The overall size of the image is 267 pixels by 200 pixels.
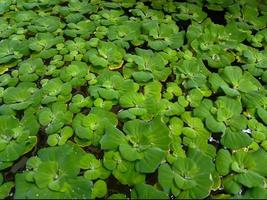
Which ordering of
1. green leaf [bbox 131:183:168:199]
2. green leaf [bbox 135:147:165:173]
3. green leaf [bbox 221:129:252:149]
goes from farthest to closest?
green leaf [bbox 221:129:252:149]
green leaf [bbox 135:147:165:173]
green leaf [bbox 131:183:168:199]

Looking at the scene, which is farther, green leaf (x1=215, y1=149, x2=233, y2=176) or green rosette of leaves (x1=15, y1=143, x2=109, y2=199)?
green leaf (x1=215, y1=149, x2=233, y2=176)

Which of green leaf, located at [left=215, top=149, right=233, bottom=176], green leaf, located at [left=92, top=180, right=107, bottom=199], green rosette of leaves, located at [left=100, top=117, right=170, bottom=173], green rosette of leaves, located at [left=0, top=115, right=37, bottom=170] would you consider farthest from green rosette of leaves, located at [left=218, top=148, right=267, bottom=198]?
green rosette of leaves, located at [left=0, top=115, right=37, bottom=170]

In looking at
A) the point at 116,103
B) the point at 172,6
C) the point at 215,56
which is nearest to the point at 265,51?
the point at 215,56

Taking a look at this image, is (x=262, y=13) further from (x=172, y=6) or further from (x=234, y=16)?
(x=172, y=6)

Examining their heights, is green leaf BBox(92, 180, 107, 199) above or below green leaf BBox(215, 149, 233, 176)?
below

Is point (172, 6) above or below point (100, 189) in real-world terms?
above

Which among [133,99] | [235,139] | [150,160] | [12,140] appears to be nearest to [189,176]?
[150,160]

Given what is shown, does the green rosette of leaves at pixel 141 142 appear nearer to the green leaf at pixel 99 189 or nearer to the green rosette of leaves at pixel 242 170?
the green leaf at pixel 99 189

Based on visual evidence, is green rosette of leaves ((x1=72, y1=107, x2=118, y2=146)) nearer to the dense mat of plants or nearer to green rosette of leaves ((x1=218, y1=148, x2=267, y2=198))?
the dense mat of plants

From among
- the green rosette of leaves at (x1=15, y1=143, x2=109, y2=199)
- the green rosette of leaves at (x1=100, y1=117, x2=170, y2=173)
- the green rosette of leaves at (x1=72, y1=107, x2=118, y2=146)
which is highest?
the green rosette of leaves at (x1=100, y1=117, x2=170, y2=173)
